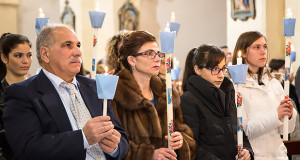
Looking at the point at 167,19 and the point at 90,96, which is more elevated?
the point at 167,19

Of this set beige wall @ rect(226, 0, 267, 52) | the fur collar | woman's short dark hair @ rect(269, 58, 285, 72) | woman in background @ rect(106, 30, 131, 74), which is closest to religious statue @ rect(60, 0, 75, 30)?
beige wall @ rect(226, 0, 267, 52)

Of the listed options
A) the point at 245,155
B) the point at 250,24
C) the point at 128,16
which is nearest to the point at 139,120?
the point at 245,155

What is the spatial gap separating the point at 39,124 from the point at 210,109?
1.34 metres

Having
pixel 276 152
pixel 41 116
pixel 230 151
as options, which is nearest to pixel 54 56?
pixel 41 116

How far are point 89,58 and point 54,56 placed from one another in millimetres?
7074

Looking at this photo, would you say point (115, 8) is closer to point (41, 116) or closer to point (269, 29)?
point (269, 29)

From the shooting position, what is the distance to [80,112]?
231 cm

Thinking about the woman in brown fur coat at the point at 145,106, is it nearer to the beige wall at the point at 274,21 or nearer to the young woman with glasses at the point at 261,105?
the young woman with glasses at the point at 261,105

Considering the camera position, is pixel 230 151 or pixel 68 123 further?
Answer: pixel 230 151

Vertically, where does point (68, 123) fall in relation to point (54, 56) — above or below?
below

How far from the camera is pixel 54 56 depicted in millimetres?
2332

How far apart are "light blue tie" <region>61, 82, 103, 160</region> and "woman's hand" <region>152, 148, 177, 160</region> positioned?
41 cm

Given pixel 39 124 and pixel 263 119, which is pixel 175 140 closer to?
pixel 39 124

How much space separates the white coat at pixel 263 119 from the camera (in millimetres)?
3215
